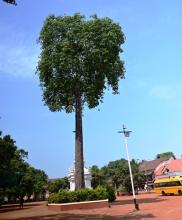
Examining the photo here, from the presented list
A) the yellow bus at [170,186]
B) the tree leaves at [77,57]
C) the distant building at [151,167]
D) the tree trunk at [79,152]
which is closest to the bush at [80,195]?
the tree trunk at [79,152]

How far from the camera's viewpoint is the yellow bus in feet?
173

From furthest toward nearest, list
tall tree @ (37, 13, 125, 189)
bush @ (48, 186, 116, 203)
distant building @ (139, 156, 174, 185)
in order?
distant building @ (139, 156, 174, 185) → tall tree @ (37, 13, 125, 189) → bush @ (48, 186, 116, 203)

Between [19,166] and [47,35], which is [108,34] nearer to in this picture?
[47,35]

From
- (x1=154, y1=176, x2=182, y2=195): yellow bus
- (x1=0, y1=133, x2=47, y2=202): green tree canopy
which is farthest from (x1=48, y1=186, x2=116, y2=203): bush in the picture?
(x1=154, y1=176, x2=182, y2=195): yellow bus

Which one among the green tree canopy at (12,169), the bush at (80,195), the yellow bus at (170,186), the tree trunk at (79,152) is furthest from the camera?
the yellow bus at (170,186)

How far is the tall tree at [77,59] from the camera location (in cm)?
3862

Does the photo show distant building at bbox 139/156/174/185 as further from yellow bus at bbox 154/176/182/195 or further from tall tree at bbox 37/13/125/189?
tall tree at bbox 37/13/125/189

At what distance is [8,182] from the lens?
21.5 metres

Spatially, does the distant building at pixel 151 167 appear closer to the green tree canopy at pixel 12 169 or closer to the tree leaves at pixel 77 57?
the green tree canopy at pixel 12 169

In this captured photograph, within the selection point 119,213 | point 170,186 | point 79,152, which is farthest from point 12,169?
point 119,213

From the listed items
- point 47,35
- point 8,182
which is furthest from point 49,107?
point 8,182

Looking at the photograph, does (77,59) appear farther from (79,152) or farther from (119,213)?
(119,213)

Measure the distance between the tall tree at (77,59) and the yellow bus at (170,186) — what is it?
64.2ft

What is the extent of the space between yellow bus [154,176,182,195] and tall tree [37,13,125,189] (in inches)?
770
